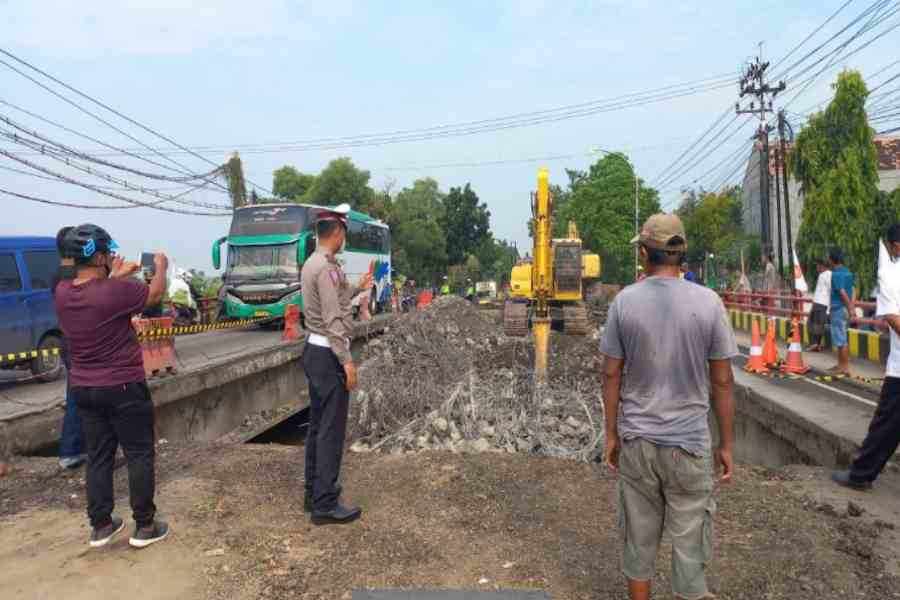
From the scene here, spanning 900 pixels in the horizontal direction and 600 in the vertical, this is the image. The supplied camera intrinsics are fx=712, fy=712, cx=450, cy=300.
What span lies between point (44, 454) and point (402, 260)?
4062 centimetres

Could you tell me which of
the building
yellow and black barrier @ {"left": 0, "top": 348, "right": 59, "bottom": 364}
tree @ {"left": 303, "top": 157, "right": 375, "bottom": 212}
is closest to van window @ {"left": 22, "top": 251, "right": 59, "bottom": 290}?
yellow and black barrier @ {"left": 0, "top": 348, "right": 59, "bottom": 364}

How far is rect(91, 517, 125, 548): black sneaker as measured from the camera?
13.1ft

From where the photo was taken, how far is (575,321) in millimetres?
17984

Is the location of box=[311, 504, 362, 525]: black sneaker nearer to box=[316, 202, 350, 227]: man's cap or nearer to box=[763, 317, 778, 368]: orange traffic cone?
box=[316, 202, 350, 227]: man's cap

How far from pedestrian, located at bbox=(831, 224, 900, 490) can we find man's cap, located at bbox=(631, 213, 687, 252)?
2.65m

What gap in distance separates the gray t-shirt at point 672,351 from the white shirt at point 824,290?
8963 millimetres

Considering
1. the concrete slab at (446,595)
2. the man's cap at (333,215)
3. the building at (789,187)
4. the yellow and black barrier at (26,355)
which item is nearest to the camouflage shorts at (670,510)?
the concrete slab at (446,595)

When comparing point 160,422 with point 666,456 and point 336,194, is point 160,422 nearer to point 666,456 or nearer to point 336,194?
point 666,456

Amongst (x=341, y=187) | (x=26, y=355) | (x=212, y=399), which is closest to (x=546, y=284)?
(x=212, y=399)

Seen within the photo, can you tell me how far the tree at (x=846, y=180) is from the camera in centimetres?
2370

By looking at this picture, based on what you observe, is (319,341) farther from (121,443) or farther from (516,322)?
(516,322)

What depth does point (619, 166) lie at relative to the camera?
52406 mm

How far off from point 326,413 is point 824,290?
9.18 metres

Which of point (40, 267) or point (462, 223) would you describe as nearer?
point (40, 267)
